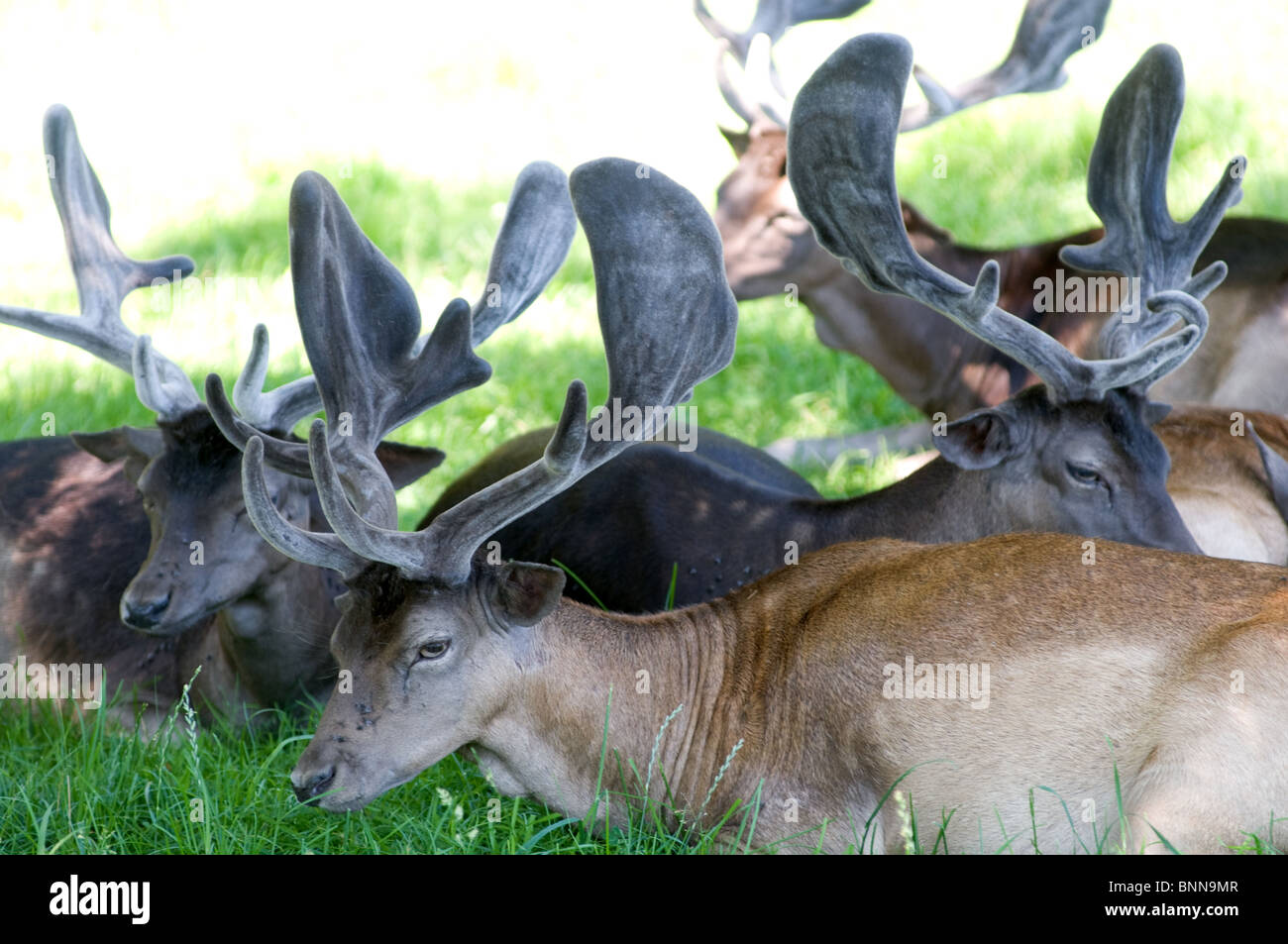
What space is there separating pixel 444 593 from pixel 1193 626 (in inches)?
75.0

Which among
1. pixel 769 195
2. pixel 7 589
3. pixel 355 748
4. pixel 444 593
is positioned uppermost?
pixel 769 195

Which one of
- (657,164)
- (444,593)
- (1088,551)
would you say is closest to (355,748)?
(444,593)

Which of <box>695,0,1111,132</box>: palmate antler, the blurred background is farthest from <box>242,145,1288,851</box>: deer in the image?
<box>695,0,1111,132</box>: palmate antler

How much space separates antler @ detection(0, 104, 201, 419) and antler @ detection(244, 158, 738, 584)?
1599 millimetres

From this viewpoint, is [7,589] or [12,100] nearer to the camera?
[7,589]

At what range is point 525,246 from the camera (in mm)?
5477

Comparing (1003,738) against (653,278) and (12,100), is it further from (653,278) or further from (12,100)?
(12,100)

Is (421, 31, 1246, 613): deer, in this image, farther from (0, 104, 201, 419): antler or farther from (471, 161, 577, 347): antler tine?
(0, 104, 201, 419): antler

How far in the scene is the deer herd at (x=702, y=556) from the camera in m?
3.94

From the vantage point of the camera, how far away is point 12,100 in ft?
47.5

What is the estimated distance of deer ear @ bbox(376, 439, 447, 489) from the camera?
532 cm

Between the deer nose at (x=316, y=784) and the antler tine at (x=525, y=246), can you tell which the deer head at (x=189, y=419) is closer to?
the antler tine at (x=525, y=246)

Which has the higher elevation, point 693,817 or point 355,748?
point 355,748

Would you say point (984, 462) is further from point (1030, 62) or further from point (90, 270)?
point (1030, 62)
